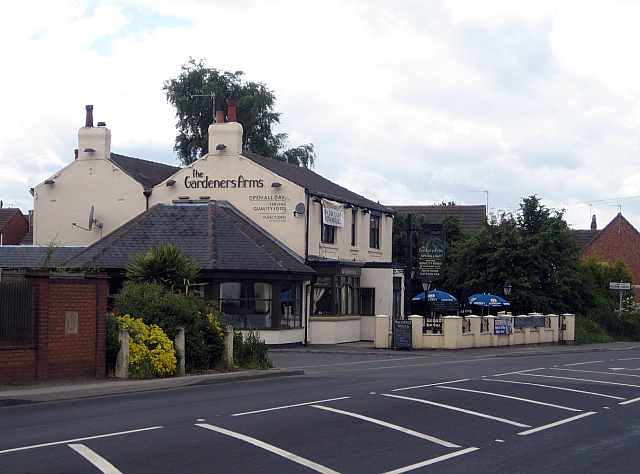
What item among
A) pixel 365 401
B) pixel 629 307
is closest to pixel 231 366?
pixel 365 401

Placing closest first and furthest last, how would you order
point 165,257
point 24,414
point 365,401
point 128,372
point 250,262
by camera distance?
point 24,414
point 365,401
point 128,372
point 165,257
point 250,262

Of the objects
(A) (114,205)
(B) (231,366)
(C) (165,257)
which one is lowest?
(B) (231,366)

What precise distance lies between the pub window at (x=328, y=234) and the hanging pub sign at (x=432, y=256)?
5.01 meters

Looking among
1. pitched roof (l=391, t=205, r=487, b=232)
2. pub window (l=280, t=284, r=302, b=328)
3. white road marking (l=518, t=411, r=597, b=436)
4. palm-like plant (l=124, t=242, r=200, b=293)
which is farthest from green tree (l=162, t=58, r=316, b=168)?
white road marking (l=518, t=411, r=597, b=436)

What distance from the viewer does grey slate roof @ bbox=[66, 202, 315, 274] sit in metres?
31.5

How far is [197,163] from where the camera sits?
121 feet

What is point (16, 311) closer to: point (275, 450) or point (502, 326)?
point (275, 450)

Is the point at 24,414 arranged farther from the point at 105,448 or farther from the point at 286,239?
the point at 286,239

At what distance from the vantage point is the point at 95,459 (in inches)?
359

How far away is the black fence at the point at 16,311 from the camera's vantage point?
1579 cm

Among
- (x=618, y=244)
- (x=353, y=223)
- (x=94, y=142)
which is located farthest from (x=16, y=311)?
(x=618, y=244)

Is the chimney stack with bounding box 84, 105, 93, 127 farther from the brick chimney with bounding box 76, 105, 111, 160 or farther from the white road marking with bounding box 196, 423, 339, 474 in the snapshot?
the white road marking with bounding box 196, 423, 339, 474

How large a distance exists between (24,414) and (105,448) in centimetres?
375

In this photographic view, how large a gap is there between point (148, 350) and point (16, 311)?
3.41m
